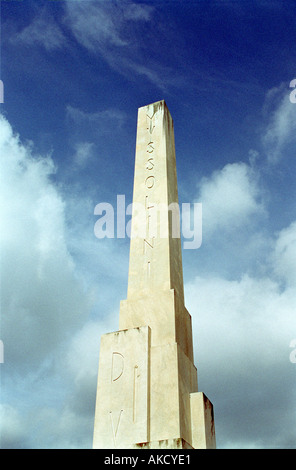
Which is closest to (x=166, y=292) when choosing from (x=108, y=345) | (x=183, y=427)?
(x=108, y=345)

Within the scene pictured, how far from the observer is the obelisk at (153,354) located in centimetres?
805

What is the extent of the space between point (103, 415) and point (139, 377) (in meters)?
1.03

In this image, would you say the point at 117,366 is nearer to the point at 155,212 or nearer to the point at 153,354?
the point at 153,354

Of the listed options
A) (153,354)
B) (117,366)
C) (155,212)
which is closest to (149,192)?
(155,212)

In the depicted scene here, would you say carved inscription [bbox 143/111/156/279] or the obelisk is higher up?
carved inscription [bbox 143/111/156/279]

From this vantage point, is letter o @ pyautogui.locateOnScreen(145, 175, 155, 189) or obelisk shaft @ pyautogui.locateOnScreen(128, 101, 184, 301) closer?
obelisk shaft @ pyautogui.locateOnScreen(128, 101, 184, 301)

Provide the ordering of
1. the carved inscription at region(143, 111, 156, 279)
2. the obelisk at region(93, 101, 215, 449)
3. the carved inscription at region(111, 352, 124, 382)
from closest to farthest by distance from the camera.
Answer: the obelisk at region(93, 101, 215, 449), the carved inscription at region(111, 352, 124, 382), the carved inscription at region(143, 111, 156, 279)

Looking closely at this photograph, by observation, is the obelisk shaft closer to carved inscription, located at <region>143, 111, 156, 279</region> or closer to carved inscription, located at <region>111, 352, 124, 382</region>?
carved inscription, located at <region>143, 111, 156, 279</region>

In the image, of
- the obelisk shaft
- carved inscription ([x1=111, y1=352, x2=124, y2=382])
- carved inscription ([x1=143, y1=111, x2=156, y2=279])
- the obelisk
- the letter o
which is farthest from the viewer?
the letter o

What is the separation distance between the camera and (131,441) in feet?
25.9

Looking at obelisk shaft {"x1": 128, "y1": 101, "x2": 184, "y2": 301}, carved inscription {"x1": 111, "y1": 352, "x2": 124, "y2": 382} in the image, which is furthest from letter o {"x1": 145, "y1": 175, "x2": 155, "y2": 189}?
carved inscription {"x1": 111, "y1": 352, "x2": 124, "y2": 382}

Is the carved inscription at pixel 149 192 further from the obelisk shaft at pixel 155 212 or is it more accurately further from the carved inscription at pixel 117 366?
the carved inscription at pixel 117 366

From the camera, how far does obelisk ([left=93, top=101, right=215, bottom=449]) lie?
26.4 feet
